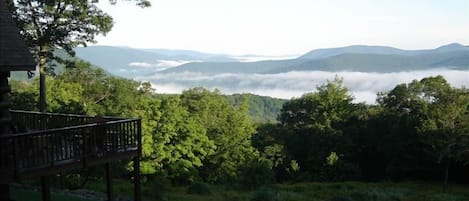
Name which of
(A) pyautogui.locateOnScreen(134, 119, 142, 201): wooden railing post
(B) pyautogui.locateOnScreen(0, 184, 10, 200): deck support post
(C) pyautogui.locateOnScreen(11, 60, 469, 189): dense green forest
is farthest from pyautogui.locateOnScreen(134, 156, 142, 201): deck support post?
(C) pyautogui.locateOnScreen(11, 60, 469, 189): dense green forest

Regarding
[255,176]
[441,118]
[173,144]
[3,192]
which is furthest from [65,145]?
[441,118]

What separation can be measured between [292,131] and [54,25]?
36108 millimetres

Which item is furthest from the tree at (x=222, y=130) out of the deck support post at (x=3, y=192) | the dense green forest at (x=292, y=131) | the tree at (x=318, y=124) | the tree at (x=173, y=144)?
the deck support post at (x=3, y=192)

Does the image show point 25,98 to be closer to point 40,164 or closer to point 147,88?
point 147,88

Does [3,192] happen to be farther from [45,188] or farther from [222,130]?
[222,130]

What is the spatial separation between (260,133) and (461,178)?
74.1 feet

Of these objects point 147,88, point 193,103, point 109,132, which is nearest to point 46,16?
point 109,132

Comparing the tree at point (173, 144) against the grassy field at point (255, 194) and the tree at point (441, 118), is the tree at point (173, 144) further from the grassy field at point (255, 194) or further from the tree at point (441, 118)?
the tree at point (441, 118)

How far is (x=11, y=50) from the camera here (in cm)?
1092

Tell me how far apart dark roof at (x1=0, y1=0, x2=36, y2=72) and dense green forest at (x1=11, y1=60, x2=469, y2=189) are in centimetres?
1545

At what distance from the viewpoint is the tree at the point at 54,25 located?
20.9 meters

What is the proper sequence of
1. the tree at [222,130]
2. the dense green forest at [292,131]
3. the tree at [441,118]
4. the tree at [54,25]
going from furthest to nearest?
1. the tree at [222,130]
2. the tree at [441,118]
3. the dense green forest at [292,131]
4. the tree at [54,25]

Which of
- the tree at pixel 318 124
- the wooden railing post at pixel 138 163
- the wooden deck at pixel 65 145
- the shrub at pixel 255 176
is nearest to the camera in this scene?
the wooden deck at pixel 65 145

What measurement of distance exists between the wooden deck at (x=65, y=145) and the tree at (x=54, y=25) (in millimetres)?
8139
